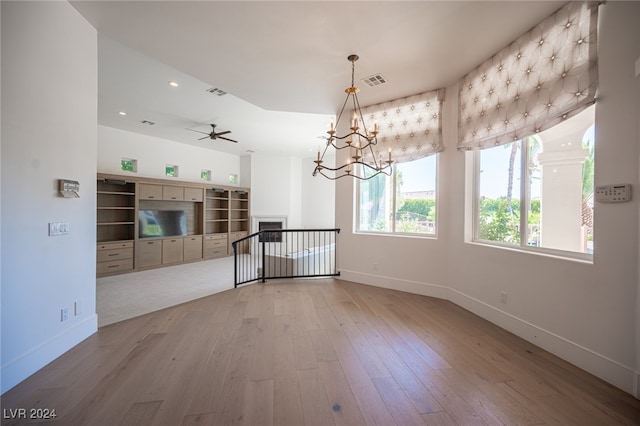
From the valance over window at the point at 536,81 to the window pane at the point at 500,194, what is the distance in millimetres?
280

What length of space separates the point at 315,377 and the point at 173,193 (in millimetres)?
6397

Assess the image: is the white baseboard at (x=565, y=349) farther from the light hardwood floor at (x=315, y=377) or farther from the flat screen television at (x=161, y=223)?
the flat screen television at (x=161, y=223)

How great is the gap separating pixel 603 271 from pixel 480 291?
1302mm

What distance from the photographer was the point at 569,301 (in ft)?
7.18

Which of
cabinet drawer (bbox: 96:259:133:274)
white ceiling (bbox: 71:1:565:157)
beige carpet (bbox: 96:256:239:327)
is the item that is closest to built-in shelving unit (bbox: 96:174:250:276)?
cabinet drawer (bbox: 96:259:133:274)

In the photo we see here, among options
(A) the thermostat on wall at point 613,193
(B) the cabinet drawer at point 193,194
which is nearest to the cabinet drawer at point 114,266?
(B) the cabinet drawer at point 193,194

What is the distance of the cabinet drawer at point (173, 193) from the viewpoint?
6504 millimetres

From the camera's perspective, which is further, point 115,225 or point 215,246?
point 215,246

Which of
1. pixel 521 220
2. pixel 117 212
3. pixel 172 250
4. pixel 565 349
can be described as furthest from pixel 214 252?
pixel 565 349

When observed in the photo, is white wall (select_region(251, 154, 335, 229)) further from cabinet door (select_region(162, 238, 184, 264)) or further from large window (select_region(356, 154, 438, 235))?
large window (select_region(356, 154, 438, 235))

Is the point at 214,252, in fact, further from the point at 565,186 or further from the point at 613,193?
the point at 613,193

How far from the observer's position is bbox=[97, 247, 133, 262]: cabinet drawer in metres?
5.41

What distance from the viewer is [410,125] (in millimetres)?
3936

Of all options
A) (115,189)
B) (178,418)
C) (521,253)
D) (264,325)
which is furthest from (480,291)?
(115,189)
